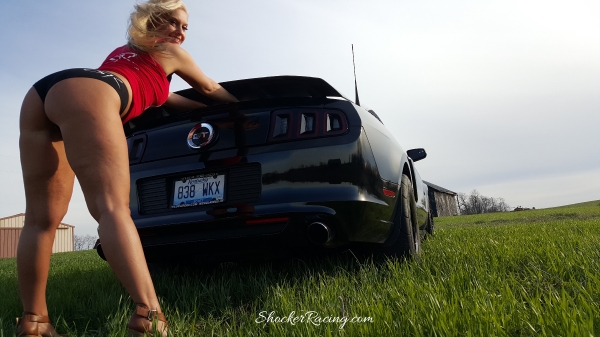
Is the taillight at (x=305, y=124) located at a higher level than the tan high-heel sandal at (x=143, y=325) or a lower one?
higher

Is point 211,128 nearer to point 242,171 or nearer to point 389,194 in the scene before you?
point 242,171

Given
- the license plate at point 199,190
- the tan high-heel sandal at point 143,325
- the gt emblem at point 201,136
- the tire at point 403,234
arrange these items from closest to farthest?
the tan high-heel sandal at point 143,325 → the license plate at point 199,190 → the gt emblem at point 201,136 → the tire at point 403,234

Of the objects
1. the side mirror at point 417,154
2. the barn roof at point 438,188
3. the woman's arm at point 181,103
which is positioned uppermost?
the woman's arm at point 181,103

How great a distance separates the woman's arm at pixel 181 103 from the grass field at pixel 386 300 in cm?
113

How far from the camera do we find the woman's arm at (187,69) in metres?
2.21

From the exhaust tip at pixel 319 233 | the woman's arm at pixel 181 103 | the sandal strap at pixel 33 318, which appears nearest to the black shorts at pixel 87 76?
the woman's arm at pixel 181 103

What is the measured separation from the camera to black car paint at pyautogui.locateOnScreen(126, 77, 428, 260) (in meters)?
2.62

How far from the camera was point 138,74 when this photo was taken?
6.88 feet

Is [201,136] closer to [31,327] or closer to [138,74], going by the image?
[138,74]

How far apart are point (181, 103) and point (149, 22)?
811mm

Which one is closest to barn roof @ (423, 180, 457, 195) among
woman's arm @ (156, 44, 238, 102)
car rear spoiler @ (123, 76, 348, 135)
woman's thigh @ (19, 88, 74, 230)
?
car rear spoiler @ (123, 76, 348, 135)

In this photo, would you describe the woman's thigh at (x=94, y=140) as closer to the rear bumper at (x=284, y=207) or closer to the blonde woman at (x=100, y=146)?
the blonde woman at (x=100, y=146)

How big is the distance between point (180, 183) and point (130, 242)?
1.11 metres

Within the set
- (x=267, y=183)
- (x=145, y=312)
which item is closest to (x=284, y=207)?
(x=267, y=183)
